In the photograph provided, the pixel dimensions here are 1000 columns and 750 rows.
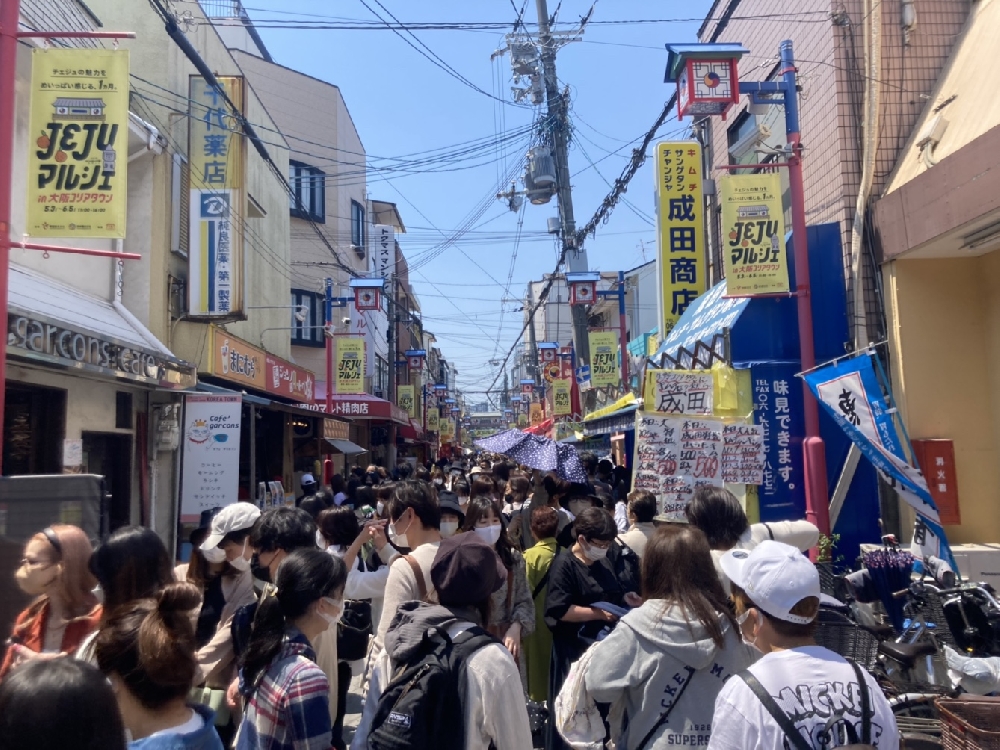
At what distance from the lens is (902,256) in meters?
8.84

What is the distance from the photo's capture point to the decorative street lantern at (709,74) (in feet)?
31.4

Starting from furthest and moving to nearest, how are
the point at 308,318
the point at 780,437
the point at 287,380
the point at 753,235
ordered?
the point at 308,318, the point at 287,380, the point at 780,437, the point at 753,235

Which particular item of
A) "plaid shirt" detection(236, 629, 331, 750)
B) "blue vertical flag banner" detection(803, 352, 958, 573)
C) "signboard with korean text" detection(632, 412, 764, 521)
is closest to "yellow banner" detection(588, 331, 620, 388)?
"signboard with korean text" detection(632, 412, 764, 521)

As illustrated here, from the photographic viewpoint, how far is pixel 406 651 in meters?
2.91

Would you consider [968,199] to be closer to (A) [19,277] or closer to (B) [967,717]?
(B) [967,717]

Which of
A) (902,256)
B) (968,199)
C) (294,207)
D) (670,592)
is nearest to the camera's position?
(670,592)

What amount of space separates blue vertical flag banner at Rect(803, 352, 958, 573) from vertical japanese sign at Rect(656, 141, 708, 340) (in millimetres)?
6366

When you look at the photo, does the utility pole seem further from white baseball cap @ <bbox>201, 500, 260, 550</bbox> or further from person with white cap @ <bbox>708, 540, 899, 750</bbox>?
person with white cap @ <bbox>708, 540, 899, 750</bbox>

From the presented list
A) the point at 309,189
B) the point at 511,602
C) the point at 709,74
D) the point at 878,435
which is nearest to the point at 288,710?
the point at 511,602

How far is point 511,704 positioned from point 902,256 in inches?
305

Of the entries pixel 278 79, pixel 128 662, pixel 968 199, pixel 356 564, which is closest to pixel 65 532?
pixel 128 662

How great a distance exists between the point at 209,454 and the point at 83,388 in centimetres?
166

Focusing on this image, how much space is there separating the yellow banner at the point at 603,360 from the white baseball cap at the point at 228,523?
60.3 feet

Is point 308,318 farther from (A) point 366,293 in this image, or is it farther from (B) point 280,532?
(B) point 280,532
